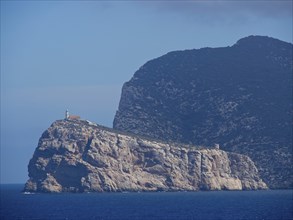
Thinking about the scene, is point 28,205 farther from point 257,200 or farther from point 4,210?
point 257,200

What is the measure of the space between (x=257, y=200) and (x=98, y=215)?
5504 cm

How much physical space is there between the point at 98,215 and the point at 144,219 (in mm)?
12344

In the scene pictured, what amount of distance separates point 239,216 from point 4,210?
54262mm

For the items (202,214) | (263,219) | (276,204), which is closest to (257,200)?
(276,204)

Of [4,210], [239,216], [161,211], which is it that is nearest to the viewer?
[239,216]

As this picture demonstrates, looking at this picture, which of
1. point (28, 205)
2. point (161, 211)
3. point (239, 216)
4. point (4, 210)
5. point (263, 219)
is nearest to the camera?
point (263, 219)

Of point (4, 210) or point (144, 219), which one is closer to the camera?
point (144, 219)

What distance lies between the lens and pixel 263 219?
140 m

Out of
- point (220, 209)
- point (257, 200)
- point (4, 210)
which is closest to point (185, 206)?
point (220, 209)

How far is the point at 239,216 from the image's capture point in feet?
489

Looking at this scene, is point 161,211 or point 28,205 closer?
point 161,211

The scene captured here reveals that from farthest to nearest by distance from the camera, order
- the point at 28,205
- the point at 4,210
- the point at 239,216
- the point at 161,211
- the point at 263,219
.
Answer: the point at 28,205, the point at 4,210, the point at 161,211, the point at 239,216, the point at 263,219

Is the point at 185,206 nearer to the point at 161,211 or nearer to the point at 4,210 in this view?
the point at 161,211

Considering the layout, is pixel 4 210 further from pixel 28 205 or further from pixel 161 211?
pixel 161 211
